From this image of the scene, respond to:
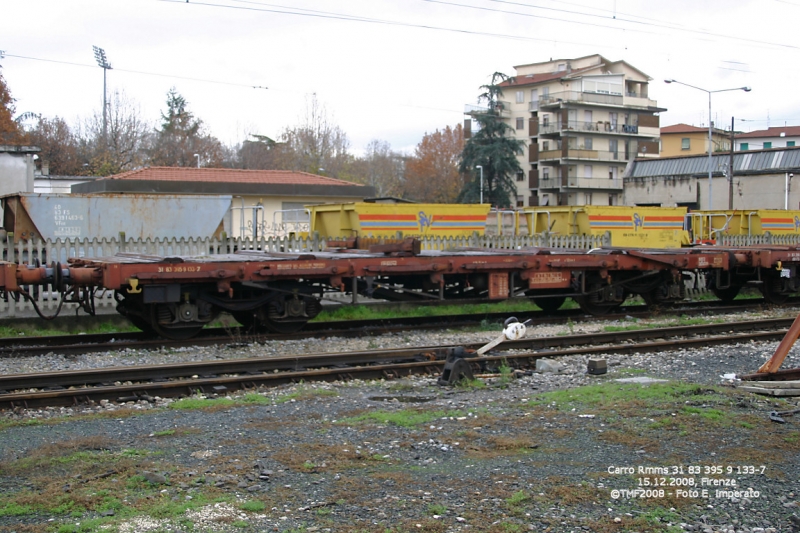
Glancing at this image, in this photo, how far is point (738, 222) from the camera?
26.2 m

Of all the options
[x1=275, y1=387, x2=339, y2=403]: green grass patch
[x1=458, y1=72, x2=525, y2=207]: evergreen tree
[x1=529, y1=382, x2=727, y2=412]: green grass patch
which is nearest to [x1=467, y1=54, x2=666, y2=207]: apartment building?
[x1=458, y1=72, x2=525, y2=207]: evergreen tree

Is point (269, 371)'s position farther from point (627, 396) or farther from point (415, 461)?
point (627, 396)

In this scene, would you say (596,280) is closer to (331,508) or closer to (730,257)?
(730,257)

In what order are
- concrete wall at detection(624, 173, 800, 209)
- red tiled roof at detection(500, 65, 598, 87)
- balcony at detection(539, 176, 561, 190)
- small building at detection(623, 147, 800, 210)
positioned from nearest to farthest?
A: concrete wall at detection(624, 173, 800, 209)
small building at detection(623, 147, 800, 210)
balcony at detection(539, 176, 561, 190)
red tiled roof at detection(500, 65, 598, 87)

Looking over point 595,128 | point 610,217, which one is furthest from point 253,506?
point 595,128

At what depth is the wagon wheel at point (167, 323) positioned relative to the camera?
1127 centimetres

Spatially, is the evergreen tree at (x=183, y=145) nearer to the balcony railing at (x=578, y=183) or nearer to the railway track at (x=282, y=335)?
the balcony railing at (x=578, y=183)

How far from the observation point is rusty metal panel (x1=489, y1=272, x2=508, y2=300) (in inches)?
534

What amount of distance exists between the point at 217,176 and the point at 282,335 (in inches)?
776

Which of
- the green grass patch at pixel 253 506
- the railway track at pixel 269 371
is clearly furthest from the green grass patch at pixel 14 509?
the railway track at pixel 269 371

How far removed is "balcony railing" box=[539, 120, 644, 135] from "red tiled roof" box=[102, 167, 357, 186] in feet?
139

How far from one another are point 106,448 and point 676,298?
12879mm

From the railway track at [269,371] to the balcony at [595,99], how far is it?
200 feet

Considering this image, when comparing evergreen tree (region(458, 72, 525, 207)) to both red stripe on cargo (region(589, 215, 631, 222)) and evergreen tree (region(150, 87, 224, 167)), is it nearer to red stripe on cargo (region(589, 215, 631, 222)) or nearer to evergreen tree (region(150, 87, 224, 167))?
evergreen tree (region(150, 87, 224, 167))
